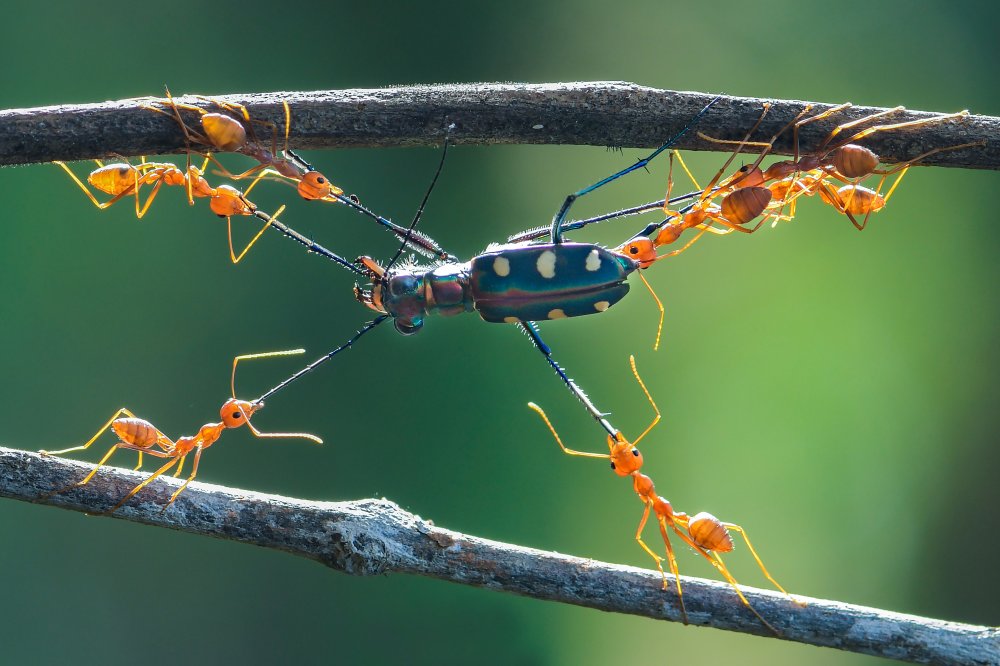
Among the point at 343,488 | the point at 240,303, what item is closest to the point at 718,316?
the point at 343,488

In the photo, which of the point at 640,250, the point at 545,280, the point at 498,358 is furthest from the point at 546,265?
the point at 498,358

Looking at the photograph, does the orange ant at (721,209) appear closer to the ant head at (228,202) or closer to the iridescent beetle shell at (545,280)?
the iridescent beetle shell at (545,280)

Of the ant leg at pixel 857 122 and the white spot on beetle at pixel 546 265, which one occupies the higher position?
the ant leg at pixel 857 122

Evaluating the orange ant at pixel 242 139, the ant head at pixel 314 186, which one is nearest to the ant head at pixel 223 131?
the orange ant at pixel 242 139

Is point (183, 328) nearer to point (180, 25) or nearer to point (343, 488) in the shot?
point (343, 488)

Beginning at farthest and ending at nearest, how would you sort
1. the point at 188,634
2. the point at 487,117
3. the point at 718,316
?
1. the point at 718,316
2. the point at 188,634
3. the point at 487,117

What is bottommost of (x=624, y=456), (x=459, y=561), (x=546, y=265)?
(x=459, y=561)

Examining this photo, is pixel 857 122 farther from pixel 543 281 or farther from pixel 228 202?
pixel 228 202
